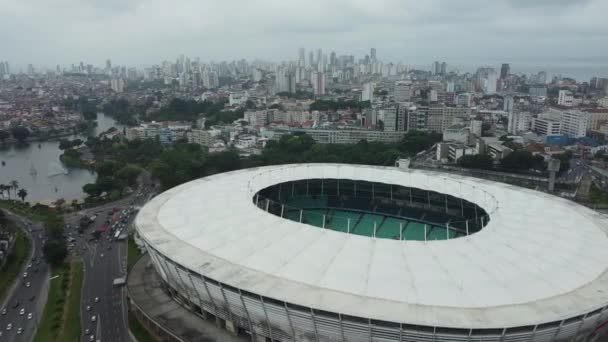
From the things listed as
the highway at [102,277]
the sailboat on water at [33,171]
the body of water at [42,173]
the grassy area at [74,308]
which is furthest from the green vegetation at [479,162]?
the sailboat on water at [33,171]

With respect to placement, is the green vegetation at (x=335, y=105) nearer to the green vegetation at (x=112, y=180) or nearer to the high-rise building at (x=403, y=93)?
the high-rise building at (x=403, y=93)

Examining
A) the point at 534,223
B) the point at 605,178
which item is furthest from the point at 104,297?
the point at 605,178

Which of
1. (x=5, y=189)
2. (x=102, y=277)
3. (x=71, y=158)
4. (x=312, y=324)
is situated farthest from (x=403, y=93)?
(x=312, y=324)

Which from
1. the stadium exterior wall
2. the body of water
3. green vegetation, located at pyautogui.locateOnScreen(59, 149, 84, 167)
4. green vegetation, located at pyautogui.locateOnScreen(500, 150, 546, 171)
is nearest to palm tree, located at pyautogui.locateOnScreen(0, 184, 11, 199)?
the body of water

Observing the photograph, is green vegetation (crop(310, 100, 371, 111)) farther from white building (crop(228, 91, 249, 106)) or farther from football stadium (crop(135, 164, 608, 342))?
football stadium (crop(135, 164, 608, 342))

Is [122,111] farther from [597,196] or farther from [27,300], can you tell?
[597,196]

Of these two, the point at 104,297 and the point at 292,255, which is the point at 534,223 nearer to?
the point at 292,255
